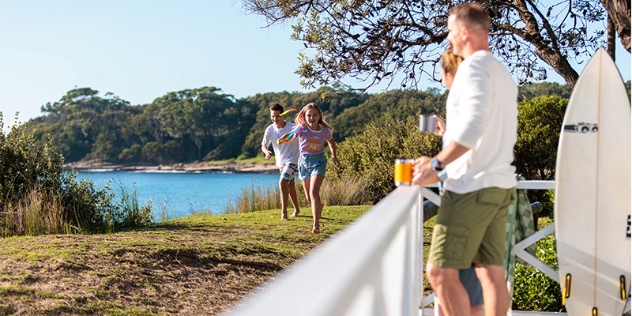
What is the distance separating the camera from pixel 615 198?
4414mm

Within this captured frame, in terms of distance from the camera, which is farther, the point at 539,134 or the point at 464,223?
the point at 539,134

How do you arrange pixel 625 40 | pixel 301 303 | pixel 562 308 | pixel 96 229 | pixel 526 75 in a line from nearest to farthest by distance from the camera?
pixel 301 303 < pixel 562 308 < pixel 625 40 < pixel 96 229 < pixel 526 75

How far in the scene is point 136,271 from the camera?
6.93 metres

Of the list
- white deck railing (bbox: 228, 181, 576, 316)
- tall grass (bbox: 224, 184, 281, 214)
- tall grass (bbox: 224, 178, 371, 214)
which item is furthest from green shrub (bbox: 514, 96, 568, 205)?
white deck railing (bbox: 228, 181, 576, 316)

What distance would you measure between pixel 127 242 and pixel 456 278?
197 inches

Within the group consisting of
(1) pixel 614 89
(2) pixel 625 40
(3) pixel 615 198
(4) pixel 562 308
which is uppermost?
(2) pixel 625 40

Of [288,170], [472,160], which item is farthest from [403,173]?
[288,170]

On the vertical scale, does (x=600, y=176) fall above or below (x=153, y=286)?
above

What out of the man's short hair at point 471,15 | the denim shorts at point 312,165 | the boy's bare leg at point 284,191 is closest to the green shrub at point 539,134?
the boy's bare leg at point 284,191

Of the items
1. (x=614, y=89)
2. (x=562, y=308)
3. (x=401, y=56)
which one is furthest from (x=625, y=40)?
(x=401, y=56)

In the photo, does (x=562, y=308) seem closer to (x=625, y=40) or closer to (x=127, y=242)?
(x=625, y=40)

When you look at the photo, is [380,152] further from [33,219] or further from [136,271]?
[136,271]

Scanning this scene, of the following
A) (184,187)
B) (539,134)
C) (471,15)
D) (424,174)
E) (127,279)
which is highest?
(471,15)

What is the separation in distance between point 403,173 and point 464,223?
1.22ft
